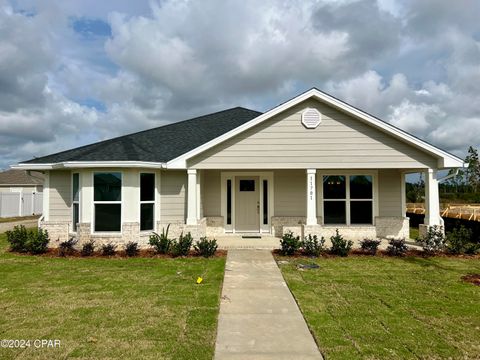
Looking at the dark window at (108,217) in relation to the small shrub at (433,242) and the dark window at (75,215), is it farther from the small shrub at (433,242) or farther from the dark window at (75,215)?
the small shrub at (433,242)

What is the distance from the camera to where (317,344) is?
14.1ft

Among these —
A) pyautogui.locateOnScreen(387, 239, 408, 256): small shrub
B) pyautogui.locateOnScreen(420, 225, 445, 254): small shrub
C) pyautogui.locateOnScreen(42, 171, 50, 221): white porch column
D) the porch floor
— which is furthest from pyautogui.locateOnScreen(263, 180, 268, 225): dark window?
pyautogui.locateOnScreen(42, 171, 50, 221): white porch column

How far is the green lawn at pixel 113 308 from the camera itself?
4.23 metres

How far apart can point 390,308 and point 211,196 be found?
28.2ft

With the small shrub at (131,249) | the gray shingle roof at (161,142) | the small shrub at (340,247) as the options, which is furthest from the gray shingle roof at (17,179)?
the small shrub at (340,247)

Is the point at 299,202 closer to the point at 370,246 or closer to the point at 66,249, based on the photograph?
the point at 370,246

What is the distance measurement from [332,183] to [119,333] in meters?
10.0

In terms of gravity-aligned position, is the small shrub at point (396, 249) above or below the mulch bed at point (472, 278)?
above

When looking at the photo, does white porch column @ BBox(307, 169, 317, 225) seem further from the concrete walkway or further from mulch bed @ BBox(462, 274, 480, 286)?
mulch bed @ BBox(462, 274, 480, 286)

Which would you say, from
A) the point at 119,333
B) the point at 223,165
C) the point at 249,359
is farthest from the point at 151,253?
the point at 249,359

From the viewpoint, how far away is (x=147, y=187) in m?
11.2

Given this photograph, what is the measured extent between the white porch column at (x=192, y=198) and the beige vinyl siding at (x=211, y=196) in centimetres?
201

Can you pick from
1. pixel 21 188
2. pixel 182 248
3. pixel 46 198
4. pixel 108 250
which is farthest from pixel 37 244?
pixel 21 188

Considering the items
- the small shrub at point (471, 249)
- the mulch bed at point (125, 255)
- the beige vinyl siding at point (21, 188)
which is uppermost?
the beige vinyl siding at point (21, 188)
